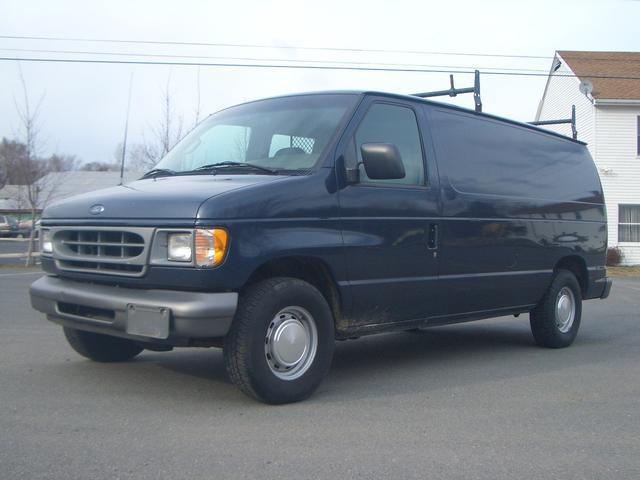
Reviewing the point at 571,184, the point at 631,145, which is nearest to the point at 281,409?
the point at 571,184

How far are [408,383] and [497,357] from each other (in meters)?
1.78

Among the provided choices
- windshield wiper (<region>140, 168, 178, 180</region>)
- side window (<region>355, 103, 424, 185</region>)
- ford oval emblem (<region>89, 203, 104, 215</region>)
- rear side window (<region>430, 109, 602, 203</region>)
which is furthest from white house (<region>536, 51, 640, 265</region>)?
ford oval emblem (<region>89, 203, 104, 215</region>)

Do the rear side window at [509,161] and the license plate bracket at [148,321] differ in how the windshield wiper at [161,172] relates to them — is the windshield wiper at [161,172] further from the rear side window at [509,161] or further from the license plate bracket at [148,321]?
the rear side window at [509,161]

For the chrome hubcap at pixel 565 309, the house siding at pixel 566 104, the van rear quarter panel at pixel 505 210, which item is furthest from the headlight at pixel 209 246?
the house siding at pixel 566 104

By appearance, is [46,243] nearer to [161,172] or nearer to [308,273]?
[161,172]

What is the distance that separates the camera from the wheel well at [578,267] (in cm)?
828

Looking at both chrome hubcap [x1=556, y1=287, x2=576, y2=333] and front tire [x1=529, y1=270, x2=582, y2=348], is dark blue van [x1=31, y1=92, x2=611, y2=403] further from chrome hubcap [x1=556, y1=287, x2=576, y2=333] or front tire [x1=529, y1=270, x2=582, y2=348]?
chrome hubcap [x1=556, y1=287, x2=576, y2=333]

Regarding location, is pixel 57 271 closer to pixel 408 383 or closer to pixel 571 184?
pixel 408 383

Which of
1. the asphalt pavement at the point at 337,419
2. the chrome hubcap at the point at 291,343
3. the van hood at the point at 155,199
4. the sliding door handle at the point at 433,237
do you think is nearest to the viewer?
the asphalt pavement at the point at 337,419

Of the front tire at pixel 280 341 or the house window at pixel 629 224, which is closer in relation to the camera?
the front tire at pixel 280 341

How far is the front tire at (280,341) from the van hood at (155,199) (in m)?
0.69

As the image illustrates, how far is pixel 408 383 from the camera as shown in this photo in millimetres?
5895

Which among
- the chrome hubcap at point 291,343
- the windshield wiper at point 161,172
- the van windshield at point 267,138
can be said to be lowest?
the chrome hubcap at point 291,343

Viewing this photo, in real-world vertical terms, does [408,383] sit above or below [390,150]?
below
